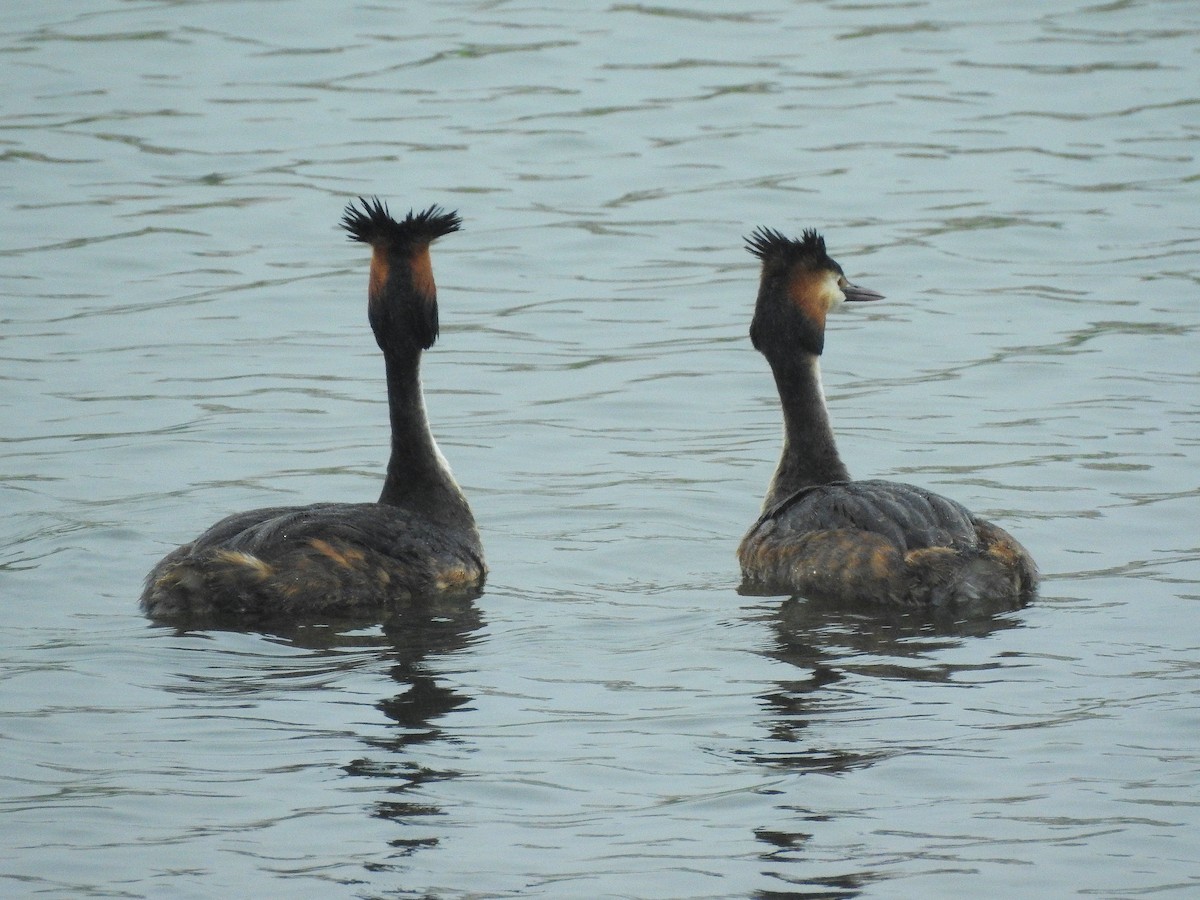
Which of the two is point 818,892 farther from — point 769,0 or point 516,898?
point 769,0

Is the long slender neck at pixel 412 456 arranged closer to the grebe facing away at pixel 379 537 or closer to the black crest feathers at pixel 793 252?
the grebe facing away at pixel 379 537

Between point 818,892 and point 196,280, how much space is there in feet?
32.3

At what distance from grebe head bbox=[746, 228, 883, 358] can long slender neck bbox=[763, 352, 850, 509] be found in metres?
0.09

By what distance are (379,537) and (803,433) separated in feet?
7.40

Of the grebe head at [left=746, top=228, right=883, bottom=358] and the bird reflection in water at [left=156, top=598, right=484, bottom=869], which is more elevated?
the grebe head at [left=746, top=228, right=883, bottom=358]

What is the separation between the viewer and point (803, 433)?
10000 millimetres

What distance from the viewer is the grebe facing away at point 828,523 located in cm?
852

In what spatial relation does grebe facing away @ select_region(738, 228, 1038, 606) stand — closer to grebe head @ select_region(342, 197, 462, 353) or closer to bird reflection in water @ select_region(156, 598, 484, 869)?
bird reflection in water @ select_region(156, 598, 484, 869)

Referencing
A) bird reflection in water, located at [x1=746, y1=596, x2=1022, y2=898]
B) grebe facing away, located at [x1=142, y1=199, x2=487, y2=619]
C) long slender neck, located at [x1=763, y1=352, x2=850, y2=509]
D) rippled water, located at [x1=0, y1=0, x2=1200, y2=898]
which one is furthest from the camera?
long slender neck, located at [x1=763, y1=352, x2=850, y2=509]

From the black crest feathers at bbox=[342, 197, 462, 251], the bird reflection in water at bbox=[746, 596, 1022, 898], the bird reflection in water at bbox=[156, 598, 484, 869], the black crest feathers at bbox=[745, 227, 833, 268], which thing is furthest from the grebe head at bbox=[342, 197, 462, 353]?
the bird reflection in water at bbox=[746, 596, 1022, 898]

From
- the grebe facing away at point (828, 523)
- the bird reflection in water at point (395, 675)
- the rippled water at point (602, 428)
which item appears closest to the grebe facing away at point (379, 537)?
the bird reflection in water at point (395, 675)

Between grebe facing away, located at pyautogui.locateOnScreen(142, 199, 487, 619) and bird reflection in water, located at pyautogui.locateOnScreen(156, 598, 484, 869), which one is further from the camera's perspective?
grebe facing away, located at pyautogui.locateOnScreen(142, 199, 487, 619)

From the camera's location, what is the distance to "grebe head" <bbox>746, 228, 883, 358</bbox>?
9.84 meters

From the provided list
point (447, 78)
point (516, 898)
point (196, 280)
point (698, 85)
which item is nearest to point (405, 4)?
point (447, 78)
